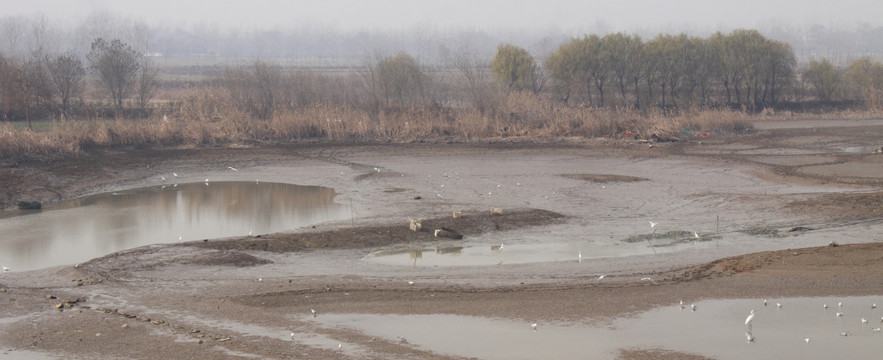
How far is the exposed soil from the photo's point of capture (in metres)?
12.9

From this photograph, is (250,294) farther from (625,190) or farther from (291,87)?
(291,87)

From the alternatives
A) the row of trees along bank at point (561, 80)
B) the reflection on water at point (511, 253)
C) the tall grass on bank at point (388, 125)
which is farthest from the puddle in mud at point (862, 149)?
the reflection on water at point (511, 253)

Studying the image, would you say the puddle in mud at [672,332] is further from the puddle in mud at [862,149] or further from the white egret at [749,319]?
the puddle in mud at [862,149]

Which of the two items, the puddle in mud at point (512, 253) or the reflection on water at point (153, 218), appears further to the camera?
the reflection on water at point (153, 218)

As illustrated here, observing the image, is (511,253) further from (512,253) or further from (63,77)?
(63,77)

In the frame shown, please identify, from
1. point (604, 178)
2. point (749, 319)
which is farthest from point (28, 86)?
point (749, 319)

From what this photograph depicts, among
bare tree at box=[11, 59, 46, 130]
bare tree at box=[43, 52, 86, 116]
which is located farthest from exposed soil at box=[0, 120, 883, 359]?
bare tree at box=[43, 52, 86, 116]

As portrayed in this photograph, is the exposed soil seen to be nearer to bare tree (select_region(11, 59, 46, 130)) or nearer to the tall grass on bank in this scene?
the tall grass on bank

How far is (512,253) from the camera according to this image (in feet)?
59.5

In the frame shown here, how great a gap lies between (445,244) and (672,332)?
7.18 m

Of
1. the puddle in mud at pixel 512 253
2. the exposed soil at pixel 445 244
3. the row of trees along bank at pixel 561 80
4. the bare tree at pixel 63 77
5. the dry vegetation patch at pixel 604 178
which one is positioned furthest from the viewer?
the row of trees along bank at pixel 561 80

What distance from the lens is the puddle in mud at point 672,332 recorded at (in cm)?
1171

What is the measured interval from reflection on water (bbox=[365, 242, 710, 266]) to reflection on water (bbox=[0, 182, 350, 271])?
4.22 meters

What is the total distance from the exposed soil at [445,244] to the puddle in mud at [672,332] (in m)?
0.36
